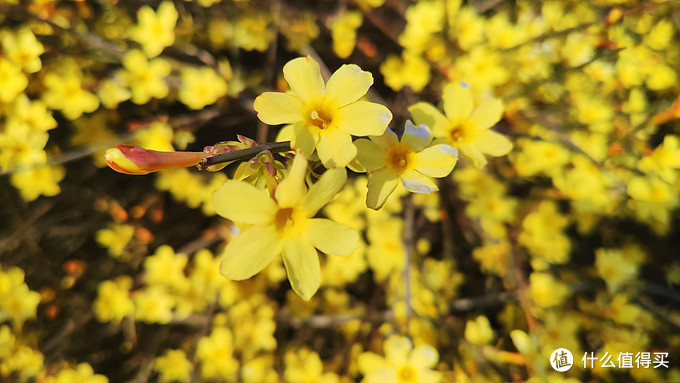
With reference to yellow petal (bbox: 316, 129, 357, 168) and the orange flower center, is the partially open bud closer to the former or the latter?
yellow petal (bbox: 316, 129, 357, 168)

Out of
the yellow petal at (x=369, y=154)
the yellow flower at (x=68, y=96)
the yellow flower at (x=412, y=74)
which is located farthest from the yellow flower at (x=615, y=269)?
the yellow flower at (x=68, y=96)

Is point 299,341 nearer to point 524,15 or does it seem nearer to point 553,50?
point 553,50

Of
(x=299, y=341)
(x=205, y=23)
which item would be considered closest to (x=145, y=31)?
(x=205, y=23)

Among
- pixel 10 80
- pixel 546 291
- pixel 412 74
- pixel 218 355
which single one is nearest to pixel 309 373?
pixel 218 355

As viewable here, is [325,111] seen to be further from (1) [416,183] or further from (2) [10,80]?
(2) [10,80]

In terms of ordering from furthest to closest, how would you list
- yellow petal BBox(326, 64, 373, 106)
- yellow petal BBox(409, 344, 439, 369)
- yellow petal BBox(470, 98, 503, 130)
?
1. yellow petal BBox(409, 344, 439, 369)
2. yellow petal BBox(470, 98, 503, 130)
3. yellow petal BBox(326, 64, 373, 106)

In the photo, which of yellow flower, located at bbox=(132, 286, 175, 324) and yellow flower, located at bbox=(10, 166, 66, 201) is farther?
yellow flower, located at bbox=(132, 286, 175, 324)

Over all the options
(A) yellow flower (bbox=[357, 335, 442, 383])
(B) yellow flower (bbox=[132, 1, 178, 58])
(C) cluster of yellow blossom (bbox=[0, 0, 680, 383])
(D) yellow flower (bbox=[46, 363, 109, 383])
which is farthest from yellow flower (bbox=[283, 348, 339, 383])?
(B) yellow flower (bbox=[132, 1, 178, 58])
